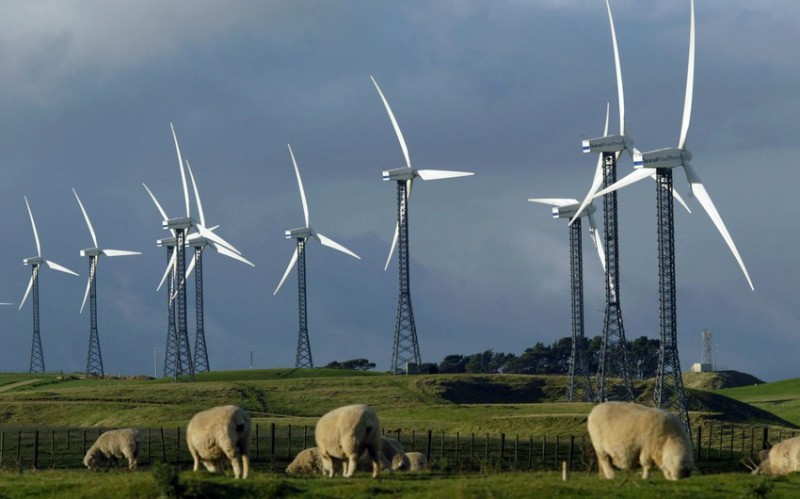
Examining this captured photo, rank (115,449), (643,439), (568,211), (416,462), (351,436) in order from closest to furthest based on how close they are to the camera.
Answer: (643,439)
(351,436)
(416,462)
(115,449)
(568,211)

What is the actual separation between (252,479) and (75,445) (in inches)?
1555

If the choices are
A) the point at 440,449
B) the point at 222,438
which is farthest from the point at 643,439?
the point at 440,449

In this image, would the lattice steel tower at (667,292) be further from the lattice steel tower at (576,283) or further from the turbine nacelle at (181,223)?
the turbine nacelle at (181,223)

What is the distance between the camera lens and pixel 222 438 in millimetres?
40750

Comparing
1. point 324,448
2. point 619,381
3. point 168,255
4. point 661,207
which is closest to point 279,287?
point 168,255

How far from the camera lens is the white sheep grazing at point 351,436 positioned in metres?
41.3

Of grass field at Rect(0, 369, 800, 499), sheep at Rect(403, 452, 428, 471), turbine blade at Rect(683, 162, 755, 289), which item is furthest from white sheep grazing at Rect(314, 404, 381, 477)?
turbine blade at Rect(683, 162, 755, 289)

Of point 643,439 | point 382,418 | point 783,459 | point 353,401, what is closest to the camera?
point 643,439

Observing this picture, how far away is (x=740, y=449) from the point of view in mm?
83375

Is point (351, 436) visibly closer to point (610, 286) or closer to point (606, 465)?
point (606, 465)

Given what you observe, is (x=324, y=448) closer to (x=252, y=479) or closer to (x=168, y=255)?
(x=252, y=479)

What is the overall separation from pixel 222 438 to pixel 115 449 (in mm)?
14708

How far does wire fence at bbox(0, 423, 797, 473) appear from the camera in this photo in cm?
5922

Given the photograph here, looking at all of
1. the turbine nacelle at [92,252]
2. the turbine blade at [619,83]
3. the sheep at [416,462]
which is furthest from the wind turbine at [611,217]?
the turbine nacelle at [92,252]
